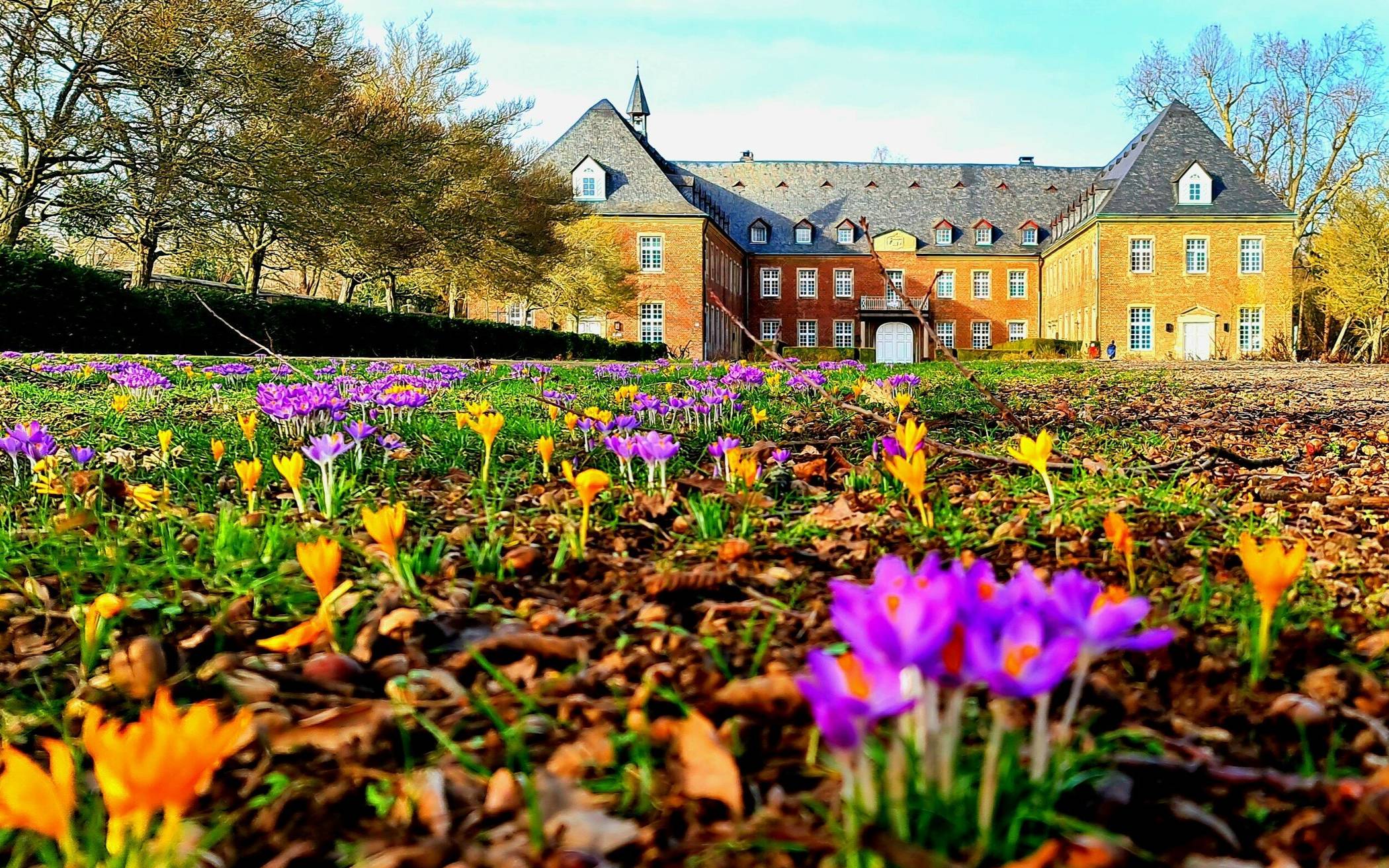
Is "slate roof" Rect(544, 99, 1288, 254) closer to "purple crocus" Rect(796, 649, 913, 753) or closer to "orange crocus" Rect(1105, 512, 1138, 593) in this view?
"orange crocus" Rect(1105, 512, 1138, 593)

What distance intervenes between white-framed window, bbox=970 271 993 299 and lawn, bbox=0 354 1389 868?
48616 mm

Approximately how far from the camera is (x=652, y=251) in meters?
41.8

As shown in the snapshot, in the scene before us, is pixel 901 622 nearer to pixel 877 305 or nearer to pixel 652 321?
pixel 652 321

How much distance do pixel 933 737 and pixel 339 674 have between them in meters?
0.91

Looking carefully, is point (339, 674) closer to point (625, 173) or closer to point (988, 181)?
point (625, 173)

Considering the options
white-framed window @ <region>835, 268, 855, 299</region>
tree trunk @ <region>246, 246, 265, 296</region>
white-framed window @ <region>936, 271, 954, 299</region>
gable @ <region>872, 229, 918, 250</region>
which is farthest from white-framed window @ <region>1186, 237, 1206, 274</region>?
tree trunk @ <region>246, 246, 265, 296</region>

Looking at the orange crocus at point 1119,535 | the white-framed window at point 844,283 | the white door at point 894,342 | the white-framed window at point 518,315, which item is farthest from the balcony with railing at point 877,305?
the orange crocus at point 1119,535

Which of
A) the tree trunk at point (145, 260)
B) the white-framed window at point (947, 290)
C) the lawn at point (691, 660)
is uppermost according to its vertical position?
the white-framed window at point (947, 290)

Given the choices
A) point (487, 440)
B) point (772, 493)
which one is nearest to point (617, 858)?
point (487, 440)

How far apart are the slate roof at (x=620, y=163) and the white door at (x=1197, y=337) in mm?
22059

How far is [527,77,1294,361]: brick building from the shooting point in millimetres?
39750

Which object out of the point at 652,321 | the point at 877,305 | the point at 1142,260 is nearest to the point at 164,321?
the point at 652,321

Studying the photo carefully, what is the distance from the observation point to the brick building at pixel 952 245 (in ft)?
130

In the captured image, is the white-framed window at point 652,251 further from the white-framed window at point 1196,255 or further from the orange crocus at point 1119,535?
the orange crocus at point 1119,535
